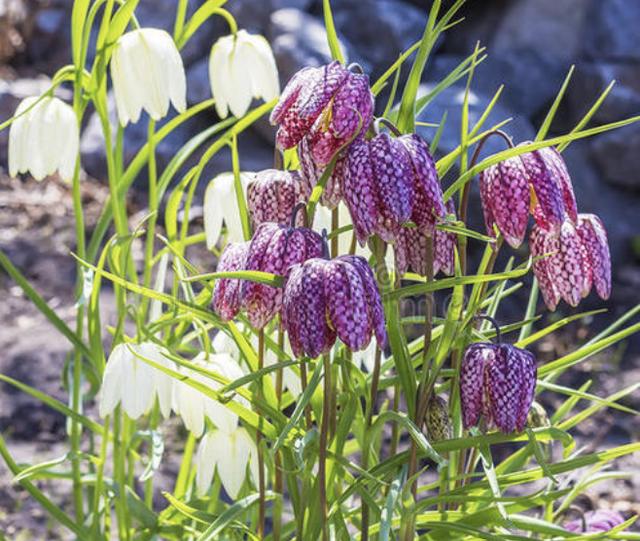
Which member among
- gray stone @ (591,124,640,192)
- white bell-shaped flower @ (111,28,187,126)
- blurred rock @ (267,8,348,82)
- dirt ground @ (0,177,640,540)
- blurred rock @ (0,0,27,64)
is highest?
blurred rock @ (0,0,27,64)

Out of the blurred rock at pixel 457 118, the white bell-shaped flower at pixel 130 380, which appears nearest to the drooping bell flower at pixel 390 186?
the white bell-shaped flower at pixel 130 380

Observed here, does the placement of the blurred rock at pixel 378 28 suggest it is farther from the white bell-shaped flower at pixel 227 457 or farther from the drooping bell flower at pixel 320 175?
the drooping bell flower at pixel 320 175

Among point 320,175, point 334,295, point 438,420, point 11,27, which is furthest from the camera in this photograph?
point 11,27

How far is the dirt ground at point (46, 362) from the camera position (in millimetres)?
2250

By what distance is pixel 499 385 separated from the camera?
43.8 inches

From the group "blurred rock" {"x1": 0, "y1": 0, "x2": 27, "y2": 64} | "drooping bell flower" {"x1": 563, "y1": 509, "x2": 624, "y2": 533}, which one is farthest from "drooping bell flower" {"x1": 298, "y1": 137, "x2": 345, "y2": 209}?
"blurred rock" {"x1": 0, "y1": 0, "x2": 27, "y2": 64}

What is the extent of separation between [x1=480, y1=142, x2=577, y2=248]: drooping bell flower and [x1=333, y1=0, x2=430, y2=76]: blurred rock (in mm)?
2632

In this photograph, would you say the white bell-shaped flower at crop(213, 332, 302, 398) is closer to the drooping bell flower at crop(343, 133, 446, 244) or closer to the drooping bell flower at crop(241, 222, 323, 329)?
the drooping bell flower at crop(241, 222, 323, 329)

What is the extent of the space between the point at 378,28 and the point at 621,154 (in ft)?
3.12

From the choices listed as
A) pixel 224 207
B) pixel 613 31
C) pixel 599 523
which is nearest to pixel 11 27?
pixel 613 31

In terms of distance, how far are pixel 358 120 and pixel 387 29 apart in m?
2.78

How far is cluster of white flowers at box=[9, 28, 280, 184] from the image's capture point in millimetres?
1371

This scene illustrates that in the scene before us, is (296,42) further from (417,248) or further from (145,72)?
(417,248)

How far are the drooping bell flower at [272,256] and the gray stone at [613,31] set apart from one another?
117 inches
